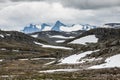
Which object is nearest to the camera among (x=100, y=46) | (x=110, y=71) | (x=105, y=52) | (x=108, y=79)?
(x=108, y=79)

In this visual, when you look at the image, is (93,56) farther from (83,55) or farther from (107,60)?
(107,60)

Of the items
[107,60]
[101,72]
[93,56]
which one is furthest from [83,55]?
[101,72]

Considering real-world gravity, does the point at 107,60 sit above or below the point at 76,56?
above

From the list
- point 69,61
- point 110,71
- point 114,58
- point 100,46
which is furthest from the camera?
point 100,46

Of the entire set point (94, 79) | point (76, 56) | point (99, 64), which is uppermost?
point (94, 79)

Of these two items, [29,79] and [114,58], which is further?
[114,58]

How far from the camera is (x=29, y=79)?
4847cm

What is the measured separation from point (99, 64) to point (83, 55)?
30481mm

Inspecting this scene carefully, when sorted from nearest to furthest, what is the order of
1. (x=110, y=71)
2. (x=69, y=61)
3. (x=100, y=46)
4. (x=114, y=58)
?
(x=110, y=71) < (x=114, y=58) < (x=69, y=61) < (x=100, y=46)

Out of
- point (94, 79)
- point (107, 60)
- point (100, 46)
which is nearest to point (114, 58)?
point (107, 60)

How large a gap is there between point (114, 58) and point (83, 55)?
30842 millimetres

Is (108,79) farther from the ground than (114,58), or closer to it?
farther from the ground

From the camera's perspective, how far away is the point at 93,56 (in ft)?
316

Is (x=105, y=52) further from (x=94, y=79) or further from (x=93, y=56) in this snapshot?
(x=94, y=79)
